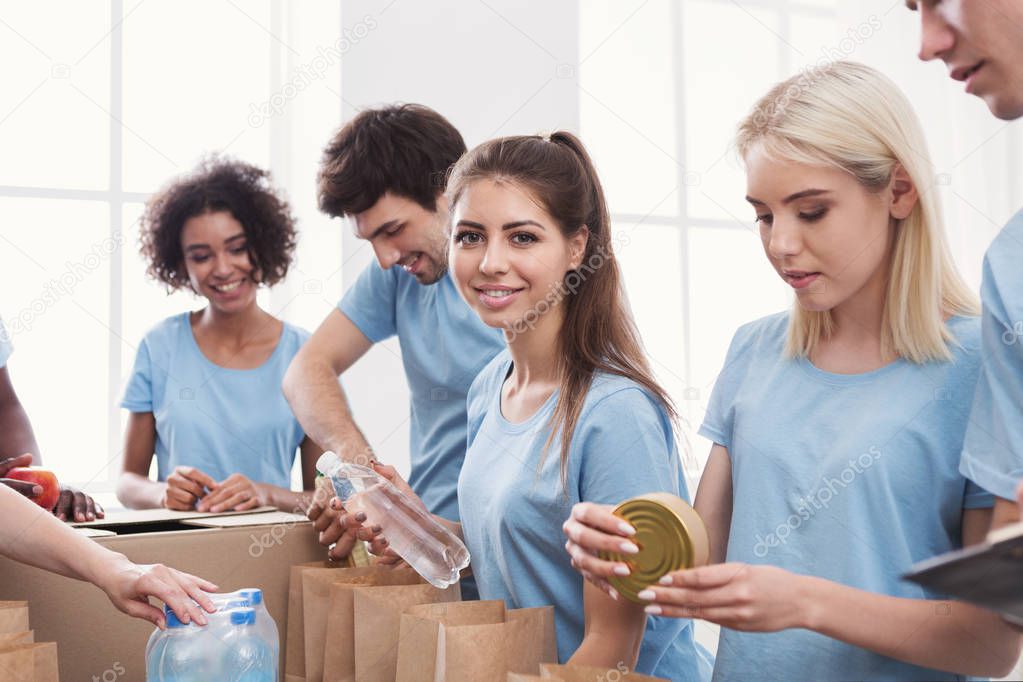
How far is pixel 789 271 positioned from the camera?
1032 millimetres

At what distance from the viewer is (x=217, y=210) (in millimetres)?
2275

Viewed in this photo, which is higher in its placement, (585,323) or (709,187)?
(709,187)

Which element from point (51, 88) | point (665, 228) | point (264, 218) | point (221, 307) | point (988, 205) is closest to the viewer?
point (221, 307)

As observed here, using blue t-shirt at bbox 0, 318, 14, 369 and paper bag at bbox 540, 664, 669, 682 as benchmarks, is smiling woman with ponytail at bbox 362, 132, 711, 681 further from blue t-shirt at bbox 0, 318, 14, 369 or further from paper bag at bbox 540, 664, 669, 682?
blue t-shirt at bbox 0, 318, 14, 369

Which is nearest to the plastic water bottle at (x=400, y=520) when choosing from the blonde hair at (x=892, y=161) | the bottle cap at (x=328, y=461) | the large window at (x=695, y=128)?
the bottle cap at (x=328, y=461)

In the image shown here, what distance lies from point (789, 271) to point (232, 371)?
4.86 feet

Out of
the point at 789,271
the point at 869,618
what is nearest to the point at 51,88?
the point at 789,271

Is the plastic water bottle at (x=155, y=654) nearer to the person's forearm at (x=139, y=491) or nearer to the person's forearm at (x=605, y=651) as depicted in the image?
the person's forearm at (x=605, y=651)

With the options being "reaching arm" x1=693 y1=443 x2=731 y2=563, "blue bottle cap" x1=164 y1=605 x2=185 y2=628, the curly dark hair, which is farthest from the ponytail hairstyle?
the curly dark hair

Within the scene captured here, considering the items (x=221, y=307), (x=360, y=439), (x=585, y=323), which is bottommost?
(x=360, y=439)

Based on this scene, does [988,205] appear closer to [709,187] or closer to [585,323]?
[709,187]

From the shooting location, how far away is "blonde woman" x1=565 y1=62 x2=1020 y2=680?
970 mm

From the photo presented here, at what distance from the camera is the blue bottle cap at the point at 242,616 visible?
1.04m

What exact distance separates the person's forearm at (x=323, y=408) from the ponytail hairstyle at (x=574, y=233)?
577mm
